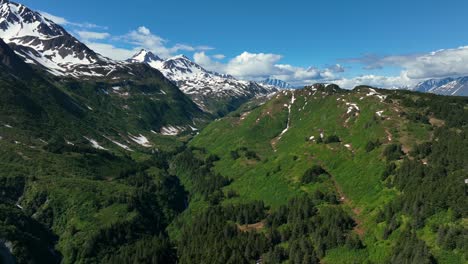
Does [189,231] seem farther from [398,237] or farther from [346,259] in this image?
[398,237]

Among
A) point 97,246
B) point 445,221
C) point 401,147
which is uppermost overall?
point 401,147

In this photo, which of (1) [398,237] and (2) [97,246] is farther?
(2) [97,246]

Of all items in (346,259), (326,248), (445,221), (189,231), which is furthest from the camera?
(189,231)

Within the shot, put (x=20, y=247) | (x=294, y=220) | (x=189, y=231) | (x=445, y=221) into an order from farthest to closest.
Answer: (x=189, y=231)
(x=294, y=220)
(x=20, y=247)
(x=445, y=221)

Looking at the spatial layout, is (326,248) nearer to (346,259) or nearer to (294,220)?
(346,259)

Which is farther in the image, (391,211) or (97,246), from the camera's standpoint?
(97,246)

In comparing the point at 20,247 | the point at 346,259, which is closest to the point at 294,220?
the point at 346,259

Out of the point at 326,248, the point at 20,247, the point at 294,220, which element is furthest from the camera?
the point at 294,220

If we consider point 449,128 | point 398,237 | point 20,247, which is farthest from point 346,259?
point 20,247

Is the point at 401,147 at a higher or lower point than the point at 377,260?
higher
